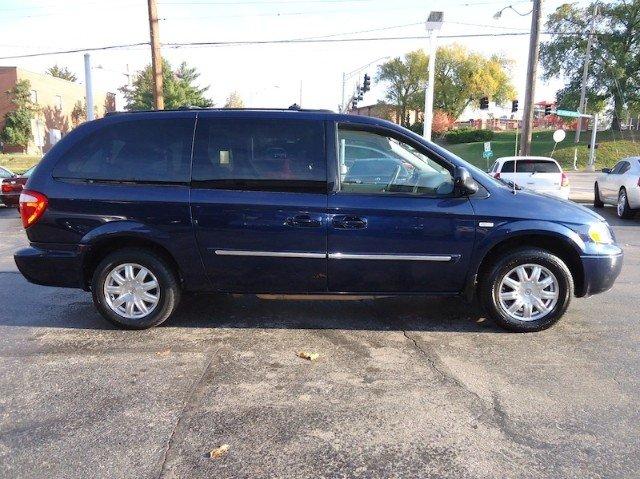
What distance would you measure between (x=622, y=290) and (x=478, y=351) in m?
2.93

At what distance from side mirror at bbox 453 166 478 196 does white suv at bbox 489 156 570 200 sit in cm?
901

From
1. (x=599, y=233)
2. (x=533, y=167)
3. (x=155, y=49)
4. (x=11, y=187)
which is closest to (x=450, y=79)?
(x=155, y=49)

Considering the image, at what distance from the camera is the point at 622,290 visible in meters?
6.09

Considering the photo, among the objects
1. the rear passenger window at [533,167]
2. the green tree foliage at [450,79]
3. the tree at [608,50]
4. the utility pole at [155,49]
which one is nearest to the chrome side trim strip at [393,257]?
the rear passenger window at [533,167]

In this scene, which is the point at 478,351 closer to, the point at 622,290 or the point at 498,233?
the point at 498,233

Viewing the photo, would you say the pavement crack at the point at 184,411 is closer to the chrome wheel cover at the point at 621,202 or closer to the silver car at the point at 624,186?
the silver car at the point at 624,186

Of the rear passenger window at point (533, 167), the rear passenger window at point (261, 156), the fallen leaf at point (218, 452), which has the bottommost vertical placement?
the fallen leaf at point (218, 452)

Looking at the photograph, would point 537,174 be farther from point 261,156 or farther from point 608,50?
point 608,50

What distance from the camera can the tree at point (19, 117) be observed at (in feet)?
150

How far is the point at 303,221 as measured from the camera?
14.3ft

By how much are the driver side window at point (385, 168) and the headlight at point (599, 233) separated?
1285 mm

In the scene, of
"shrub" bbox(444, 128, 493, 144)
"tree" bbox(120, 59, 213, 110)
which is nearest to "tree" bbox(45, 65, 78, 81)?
"tree" bbox(120, 59, 213, 110)

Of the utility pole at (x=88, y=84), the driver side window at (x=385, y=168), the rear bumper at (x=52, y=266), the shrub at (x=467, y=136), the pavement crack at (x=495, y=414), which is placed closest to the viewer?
the pavement crack at (x=495, y=414)

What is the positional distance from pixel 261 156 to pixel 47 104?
187 ft
